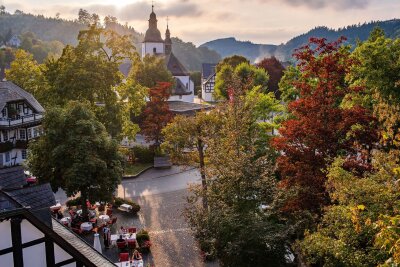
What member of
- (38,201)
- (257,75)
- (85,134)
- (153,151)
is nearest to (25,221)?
(38,201)

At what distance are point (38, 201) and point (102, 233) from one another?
13951 millimetres

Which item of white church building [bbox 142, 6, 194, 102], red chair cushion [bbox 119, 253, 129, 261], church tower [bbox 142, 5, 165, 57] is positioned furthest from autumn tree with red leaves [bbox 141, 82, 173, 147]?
church tower [bbox 142, 5, 165, 57]

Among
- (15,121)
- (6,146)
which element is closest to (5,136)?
(6,146)

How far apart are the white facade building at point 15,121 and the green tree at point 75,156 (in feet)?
50.5

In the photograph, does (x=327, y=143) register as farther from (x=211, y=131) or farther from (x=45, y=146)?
(x=45, y=146)

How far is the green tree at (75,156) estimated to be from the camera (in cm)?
2398

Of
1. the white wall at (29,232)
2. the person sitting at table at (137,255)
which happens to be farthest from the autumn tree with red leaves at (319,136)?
the white wall at (29,232)

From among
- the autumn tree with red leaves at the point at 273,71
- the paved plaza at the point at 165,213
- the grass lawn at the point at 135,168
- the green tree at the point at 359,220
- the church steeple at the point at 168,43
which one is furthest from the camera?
the church steeple at the point at 168,43

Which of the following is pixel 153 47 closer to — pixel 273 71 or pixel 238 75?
pixel 273 71

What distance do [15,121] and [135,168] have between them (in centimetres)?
1222

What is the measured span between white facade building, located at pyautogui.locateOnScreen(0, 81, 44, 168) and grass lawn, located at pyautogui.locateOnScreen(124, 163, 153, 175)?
1008 cm

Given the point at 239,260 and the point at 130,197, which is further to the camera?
the point at 130,197

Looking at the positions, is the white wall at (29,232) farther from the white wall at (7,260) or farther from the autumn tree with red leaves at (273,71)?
the autumn tree with red leaves at (273,71)

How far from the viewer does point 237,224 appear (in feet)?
47.8
